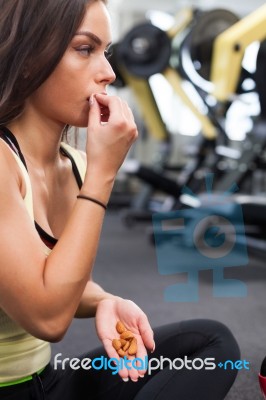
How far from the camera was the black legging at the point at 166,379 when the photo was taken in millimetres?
775

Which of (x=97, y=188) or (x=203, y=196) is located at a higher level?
(x=97, y=188)

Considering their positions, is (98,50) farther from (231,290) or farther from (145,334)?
(231,290)

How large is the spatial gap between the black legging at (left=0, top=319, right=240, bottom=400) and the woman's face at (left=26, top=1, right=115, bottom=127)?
1.22 feet

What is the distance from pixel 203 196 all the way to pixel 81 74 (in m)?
2.12

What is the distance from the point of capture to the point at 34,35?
0.68m

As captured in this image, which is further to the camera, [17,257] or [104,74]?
[104,74]

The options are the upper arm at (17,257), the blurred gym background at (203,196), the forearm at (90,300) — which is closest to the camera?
the upper arm at (17,257)

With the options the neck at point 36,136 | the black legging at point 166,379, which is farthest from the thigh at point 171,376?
the neck at point 36,136

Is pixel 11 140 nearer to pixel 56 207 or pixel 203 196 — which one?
pixel 56 207

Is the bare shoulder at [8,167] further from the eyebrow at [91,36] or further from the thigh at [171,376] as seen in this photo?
the thigh at [171,376]

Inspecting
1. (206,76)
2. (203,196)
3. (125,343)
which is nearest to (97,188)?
(125,343)

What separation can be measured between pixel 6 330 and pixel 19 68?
0.34 m

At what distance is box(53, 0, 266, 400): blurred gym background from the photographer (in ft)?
6.53

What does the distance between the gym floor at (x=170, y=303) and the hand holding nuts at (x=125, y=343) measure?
19.5 inches
